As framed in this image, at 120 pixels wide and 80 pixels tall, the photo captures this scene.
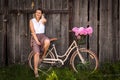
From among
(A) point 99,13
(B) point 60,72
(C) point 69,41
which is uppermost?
(A) point 99,13

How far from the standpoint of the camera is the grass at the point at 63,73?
10.5 meters

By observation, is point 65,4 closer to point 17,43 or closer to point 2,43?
point 17,43

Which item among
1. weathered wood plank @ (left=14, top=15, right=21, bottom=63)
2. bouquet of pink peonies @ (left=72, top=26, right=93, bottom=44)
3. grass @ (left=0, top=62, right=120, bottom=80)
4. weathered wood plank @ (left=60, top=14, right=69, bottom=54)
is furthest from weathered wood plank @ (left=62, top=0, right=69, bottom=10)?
grass @ (left=0, top=62, right=120, bottom=80)

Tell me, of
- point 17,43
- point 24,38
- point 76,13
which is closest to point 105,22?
point 76,13

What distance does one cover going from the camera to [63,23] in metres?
12.2

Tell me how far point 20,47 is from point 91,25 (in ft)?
7.77

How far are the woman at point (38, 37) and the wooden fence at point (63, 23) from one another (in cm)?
87

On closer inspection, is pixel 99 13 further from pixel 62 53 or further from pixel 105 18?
pixel 62 53

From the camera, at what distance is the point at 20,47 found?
1232 cm

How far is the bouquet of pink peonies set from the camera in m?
11.3

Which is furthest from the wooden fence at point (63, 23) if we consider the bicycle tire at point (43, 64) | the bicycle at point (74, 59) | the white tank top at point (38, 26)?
the white tank top at point (38, 26)

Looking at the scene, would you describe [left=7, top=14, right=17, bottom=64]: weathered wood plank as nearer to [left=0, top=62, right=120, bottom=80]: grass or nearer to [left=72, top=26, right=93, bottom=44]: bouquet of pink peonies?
[left=0, top=62, right=120, bottom=80]: grass

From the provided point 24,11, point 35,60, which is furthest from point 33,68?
point 24,11

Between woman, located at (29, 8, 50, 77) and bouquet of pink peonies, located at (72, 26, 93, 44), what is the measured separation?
897 millimetres
